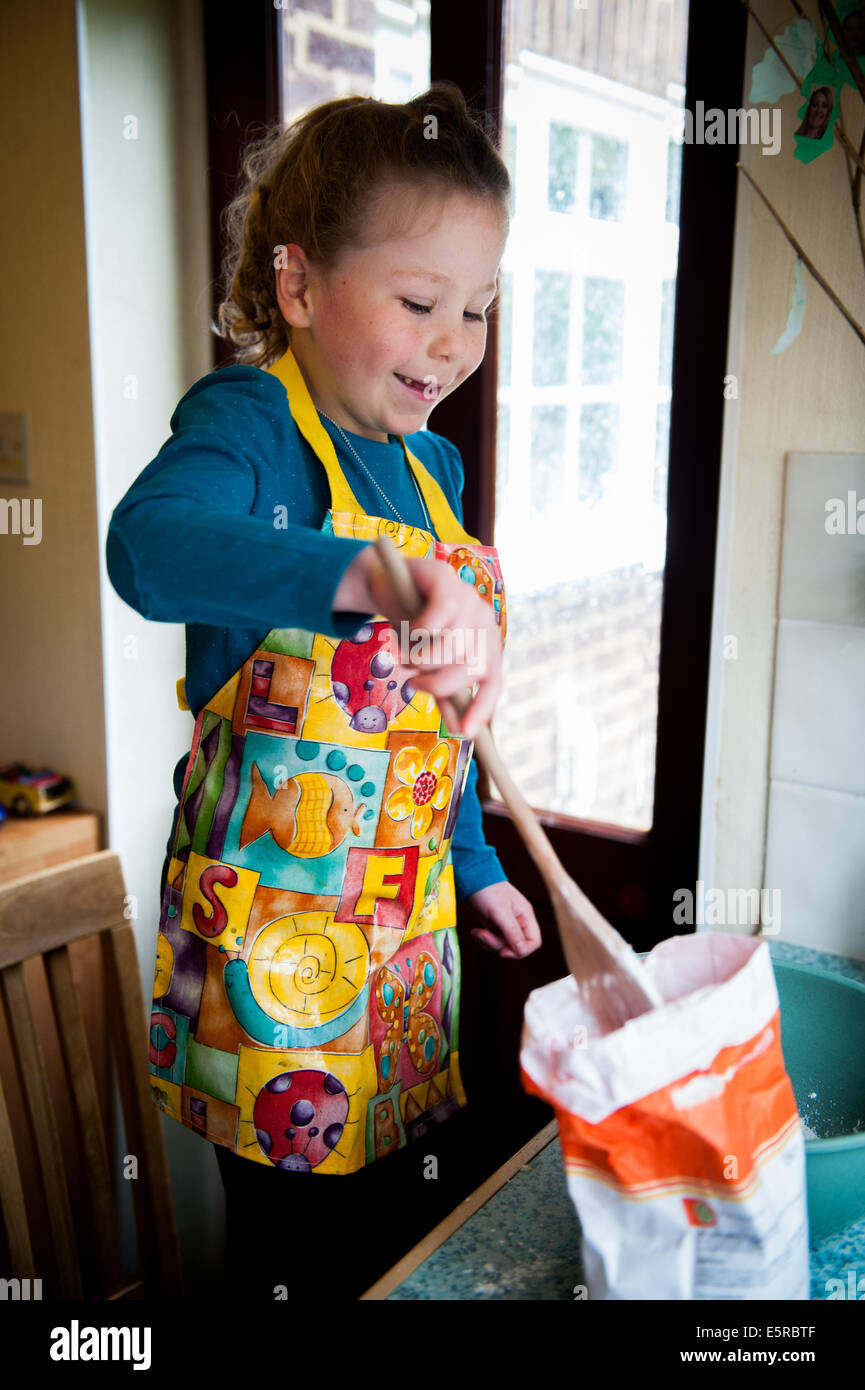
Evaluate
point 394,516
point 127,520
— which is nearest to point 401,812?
point 394,516

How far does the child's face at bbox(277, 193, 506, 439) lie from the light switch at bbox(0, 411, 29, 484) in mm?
885

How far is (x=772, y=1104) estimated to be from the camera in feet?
1.78

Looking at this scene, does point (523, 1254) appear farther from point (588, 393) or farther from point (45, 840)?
point (45, 840)

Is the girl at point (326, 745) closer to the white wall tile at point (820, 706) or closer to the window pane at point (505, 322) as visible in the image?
the white wall tile at point (820, 706)

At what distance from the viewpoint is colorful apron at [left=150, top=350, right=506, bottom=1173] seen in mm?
814

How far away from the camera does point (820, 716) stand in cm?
106

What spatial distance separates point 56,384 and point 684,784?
98 centimetres

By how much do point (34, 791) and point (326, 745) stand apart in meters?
0.92

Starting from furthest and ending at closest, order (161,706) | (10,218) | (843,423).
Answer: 1. (161,706)
2. (10,218)
3. (843,423)

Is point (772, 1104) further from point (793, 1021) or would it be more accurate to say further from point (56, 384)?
point (56, 384)

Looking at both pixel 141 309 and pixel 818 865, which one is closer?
pixel 818 865

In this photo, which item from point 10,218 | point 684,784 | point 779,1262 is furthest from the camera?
point 10,218

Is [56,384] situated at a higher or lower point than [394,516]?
higher

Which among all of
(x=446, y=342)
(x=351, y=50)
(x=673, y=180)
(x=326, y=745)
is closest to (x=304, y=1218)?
(x=326, y=745)
